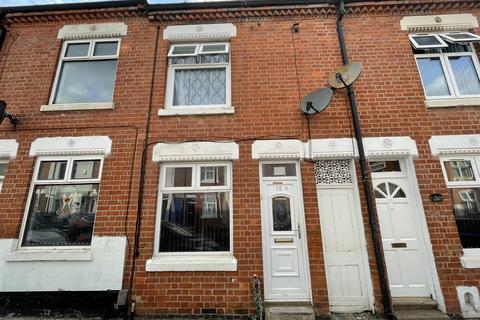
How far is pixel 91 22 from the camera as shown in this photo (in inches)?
251

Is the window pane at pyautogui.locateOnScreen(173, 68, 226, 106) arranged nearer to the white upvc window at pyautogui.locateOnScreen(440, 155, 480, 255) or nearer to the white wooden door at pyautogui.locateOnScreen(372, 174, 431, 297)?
the white wooden door at pyautogui.locateOnScreen(372, 174, 431, 297)

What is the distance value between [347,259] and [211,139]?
3576mm

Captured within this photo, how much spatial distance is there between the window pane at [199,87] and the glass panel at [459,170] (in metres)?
4.88

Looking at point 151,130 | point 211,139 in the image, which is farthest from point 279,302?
point 151,130

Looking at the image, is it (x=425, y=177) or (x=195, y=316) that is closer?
(x=195, y=316)

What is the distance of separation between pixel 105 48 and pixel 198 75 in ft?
8.05

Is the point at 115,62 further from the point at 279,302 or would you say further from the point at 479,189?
the point at 479,189

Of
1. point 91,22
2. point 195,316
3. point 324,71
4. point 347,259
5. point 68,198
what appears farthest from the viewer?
point 91,22

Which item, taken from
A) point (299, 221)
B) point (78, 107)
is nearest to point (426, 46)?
point (299, 221)

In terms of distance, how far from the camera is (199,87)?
601 centimetres

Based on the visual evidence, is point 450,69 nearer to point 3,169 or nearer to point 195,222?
point 195,222

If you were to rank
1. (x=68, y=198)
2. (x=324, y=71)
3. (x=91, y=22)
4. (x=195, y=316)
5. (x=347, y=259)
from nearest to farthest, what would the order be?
(x=195, y=316), (x=347, y=259), (x=68, y=198), (x=324, y=71), (x=91, y=22)

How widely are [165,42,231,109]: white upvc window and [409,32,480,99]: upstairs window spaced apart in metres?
4.47

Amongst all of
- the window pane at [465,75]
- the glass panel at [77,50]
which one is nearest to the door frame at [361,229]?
the window pane at [465,75]
